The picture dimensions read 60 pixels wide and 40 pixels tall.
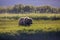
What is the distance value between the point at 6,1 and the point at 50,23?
67 cm

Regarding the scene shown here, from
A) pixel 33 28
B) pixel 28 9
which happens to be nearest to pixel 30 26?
pixel 33 28

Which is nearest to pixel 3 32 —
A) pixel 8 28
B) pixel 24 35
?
pixel 8 28

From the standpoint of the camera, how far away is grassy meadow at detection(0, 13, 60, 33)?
7.21 ft

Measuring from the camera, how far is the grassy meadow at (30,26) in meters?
2.20

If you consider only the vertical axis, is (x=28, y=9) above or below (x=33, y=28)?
above

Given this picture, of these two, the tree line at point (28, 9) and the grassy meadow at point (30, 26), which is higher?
the tree line at point (28, 9)

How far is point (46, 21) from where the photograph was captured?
228 centimetres

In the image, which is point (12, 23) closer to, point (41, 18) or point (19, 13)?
point (19, 13)

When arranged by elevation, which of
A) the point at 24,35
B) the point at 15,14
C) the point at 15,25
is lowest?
the point at 24,35

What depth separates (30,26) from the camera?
2229mm

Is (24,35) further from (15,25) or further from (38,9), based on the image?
(38,9)

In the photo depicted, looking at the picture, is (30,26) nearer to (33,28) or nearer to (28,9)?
(33,28)

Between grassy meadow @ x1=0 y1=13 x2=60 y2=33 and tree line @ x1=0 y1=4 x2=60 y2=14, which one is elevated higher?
tree line @ x1=0 y1=4 x2=60 y2=14

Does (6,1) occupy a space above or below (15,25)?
above
